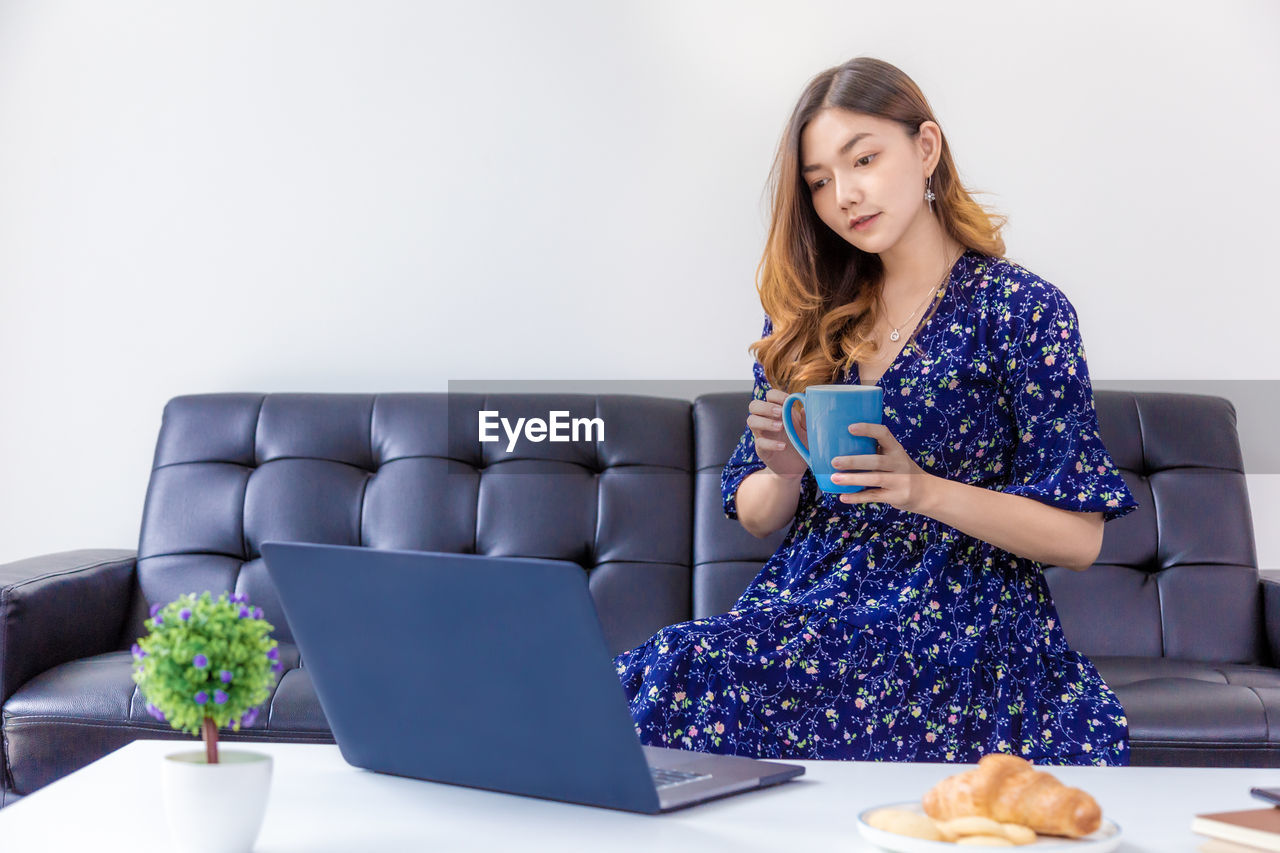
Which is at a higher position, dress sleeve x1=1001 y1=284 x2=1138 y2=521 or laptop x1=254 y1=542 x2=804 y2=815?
dress sleeve x1=1001 y1=284 x2=1138 y2=521

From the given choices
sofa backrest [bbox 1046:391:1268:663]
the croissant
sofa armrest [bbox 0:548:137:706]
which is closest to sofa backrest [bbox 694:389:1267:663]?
sofa backrest [bbox 1046:391:1268:663]

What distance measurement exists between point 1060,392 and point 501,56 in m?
1.49

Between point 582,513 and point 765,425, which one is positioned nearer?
point 765,425

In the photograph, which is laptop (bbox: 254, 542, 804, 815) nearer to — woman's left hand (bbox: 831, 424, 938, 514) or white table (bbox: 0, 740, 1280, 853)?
white table (bbox: 0, 740, 1280, 853)

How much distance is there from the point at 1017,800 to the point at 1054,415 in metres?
0.79

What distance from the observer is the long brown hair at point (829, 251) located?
1481mm

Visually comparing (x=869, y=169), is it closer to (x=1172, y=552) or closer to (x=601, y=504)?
(x=601, y=504)

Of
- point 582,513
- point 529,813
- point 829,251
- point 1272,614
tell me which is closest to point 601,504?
point 582,513

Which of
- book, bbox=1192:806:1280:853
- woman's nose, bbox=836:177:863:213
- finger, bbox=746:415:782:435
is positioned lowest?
book, bbox=1192:806:1280:853

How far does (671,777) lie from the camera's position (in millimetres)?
868

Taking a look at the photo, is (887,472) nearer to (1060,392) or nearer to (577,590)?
(1060,392)

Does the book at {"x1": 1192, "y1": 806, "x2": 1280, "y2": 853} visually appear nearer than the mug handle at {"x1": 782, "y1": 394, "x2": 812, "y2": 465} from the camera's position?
Yes

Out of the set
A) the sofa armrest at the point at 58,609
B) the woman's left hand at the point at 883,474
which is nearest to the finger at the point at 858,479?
the woman's left hand at the point at 883,474

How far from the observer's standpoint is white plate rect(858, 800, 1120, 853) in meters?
0.66
